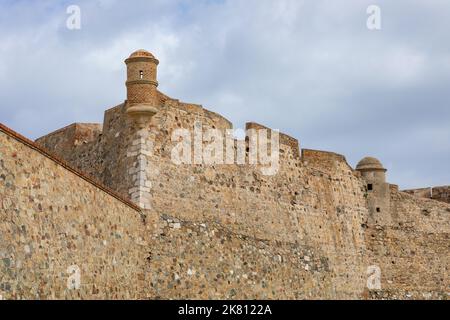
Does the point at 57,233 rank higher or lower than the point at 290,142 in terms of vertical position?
lower

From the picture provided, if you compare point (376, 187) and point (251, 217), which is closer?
point (251, 217)

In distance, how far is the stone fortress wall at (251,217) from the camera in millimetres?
20531

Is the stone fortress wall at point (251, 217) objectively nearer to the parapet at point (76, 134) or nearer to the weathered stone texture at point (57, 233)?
the parapet at point (76, 134)

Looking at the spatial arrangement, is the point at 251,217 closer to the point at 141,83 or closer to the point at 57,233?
the point at 141,83

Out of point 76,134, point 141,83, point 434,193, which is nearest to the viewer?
point 141,83

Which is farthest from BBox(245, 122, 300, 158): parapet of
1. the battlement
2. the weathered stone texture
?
the battlement

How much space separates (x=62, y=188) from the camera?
16.3 m

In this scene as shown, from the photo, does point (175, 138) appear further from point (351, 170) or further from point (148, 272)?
point (351, 170)

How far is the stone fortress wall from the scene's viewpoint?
20531 mm

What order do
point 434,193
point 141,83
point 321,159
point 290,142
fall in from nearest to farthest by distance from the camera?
point 141,83 < point 290,142 < point 321,159 < point 434,193

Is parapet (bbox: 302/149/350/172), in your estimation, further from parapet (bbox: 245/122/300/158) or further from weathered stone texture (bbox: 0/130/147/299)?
weathered stone texture (bbox: 0/130/147/299)

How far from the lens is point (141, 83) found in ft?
68.0

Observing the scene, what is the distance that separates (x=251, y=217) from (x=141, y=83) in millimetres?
4978

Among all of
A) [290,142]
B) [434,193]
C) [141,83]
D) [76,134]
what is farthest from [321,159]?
[141,83]
